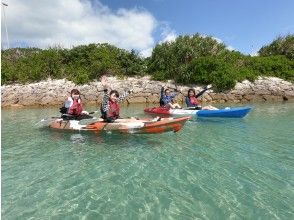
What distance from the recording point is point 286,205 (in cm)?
489

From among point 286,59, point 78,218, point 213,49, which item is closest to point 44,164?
point 78,218

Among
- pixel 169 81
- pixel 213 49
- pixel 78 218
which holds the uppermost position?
pixel 213 49

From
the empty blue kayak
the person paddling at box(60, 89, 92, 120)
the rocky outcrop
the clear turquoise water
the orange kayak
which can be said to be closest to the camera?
the clear turquoise water

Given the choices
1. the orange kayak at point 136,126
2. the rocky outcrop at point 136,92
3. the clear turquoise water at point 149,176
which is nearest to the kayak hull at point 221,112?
the clear turquoise water at point 149,176

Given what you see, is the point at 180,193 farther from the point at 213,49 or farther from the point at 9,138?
the point at 213,49

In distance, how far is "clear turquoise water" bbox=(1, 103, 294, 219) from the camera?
487cm

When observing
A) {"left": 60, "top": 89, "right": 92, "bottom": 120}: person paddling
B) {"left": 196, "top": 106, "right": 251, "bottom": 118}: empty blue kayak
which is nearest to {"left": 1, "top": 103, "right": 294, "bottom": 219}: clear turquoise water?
{"left": 60, "top": 89, "right": 92, "bottom": 120}: person paddling

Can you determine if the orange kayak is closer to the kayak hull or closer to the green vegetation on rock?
the kayak hull

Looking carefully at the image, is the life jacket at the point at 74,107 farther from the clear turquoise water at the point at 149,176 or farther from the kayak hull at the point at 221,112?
the kayak hull at the point at 221,112

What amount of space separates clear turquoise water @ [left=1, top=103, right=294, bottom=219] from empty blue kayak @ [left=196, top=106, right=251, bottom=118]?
3459 millimetres

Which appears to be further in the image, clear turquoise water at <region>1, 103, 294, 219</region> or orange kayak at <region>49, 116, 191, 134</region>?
orange kayak at <region>49, 116, 191, 134</region>

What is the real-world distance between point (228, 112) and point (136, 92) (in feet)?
42.2

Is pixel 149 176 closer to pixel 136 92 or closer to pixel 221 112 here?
pixel 221 112

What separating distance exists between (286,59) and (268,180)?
26924 mm
